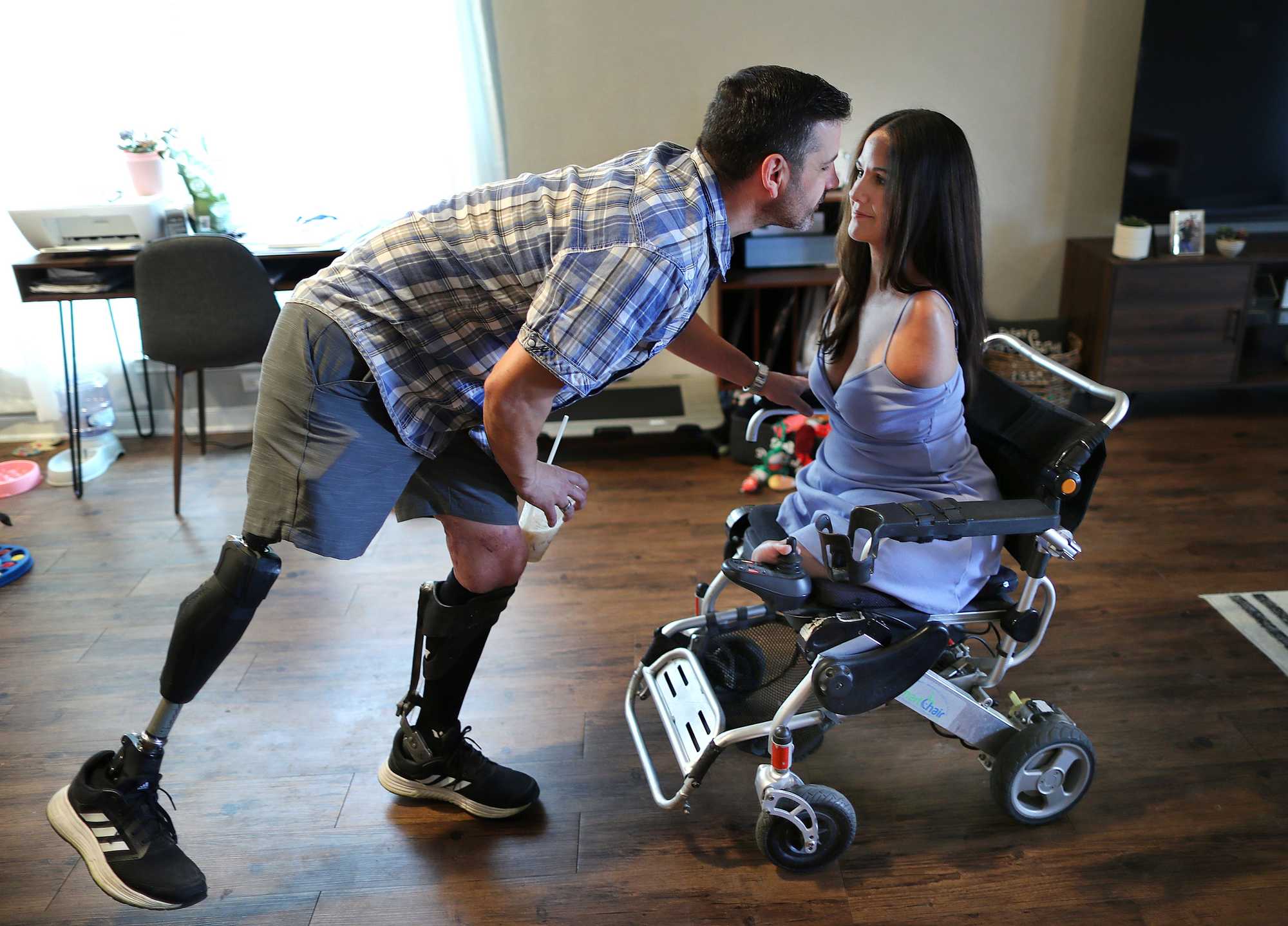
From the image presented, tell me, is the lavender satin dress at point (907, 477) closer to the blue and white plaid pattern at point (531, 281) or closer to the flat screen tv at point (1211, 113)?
the blue and white plaid pattern at point (531, 281)

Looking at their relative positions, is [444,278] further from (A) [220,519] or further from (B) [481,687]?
(A) [220,519]

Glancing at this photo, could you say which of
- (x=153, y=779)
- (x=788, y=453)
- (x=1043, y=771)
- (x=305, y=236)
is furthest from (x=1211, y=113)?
(x=153, y=779)

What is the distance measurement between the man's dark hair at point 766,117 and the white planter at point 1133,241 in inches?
82.5

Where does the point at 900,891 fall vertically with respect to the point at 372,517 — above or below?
below

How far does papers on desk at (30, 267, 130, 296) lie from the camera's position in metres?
2.72

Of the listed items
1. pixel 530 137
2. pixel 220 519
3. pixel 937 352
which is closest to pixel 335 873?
pixel 937 352

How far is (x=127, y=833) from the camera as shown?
142 centimetres

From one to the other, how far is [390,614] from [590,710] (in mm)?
610

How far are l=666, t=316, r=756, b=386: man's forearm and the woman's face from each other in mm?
290

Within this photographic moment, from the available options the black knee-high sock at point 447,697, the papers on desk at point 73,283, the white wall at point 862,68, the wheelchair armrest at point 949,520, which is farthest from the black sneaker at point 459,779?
the white wall at point 862,68

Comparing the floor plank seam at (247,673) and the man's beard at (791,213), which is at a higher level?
the man's beard at (791,213)

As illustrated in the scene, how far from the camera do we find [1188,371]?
10.1 ft

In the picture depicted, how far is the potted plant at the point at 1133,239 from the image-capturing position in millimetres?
2955

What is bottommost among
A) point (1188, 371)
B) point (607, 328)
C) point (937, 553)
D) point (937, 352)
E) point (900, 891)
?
point (900, 891)
